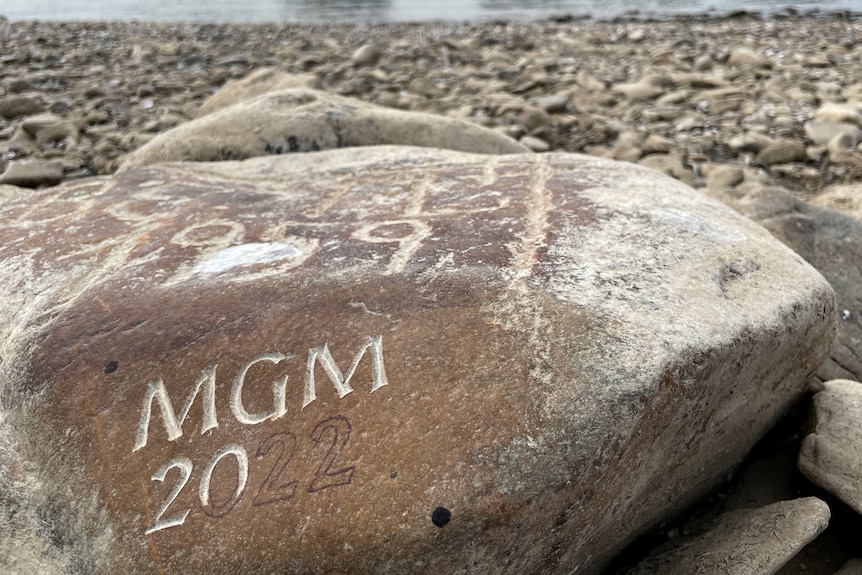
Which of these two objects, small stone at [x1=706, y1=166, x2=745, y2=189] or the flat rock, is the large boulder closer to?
the flat rock

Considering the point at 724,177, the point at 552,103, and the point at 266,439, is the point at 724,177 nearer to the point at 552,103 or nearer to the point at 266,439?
the point at 552,103

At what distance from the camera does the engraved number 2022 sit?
1400 millimetres

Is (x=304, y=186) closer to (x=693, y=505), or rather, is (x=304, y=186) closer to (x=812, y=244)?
(x=693, y=505)

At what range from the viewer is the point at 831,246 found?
2.72 meters

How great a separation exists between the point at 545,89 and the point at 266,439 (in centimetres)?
561

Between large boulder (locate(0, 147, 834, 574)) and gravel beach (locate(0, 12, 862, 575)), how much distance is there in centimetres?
53

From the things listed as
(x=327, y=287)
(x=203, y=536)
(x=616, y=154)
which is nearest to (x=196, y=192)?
(x=327, y=287)

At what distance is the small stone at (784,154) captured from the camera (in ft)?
15.0

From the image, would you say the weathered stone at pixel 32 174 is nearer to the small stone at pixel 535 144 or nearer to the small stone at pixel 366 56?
the small stone at pixel 535 144

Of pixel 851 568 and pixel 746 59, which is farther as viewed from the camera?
pixel 746 59

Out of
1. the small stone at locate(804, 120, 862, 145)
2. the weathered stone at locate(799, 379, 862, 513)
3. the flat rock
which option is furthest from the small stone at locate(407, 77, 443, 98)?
the weathered stone at locate(799, 379, 862, 513)

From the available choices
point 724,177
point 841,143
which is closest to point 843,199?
point 724,177

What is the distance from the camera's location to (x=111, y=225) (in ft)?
7.32

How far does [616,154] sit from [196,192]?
3128 millimetres
